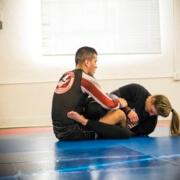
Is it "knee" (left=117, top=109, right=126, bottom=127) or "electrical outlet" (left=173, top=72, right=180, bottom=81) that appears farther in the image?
"electrical outlet" (left=173, top=72, right=180, bottom=81)

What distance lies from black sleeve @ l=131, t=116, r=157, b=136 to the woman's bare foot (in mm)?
581

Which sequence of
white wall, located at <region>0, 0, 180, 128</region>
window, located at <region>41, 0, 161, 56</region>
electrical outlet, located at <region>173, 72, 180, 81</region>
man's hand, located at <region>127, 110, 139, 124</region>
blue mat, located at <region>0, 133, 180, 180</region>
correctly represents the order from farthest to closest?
electrical outlet, located at <region>173, 72, 180, 81</region> → window, located at <region>41, 0, 161, 56</region> → white wall, located at <region>0, 0, 180, 128</region> → man's hand, located at <region>127, 110, 139, 124</region> → blue mat, located at <region>0, 133, 180, 180</region>

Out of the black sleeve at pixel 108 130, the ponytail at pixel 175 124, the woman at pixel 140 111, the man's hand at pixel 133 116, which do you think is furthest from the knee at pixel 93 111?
the ponytail at pixel 175 124

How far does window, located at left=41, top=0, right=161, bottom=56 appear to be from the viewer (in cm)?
516

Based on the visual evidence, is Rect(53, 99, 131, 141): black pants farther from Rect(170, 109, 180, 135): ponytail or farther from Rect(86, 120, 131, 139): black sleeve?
Rect(170, 109, 180, 135): ponytail

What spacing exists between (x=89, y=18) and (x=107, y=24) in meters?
0.33

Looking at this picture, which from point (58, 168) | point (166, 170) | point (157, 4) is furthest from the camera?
point (157, 4)

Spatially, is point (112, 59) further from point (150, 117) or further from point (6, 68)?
Answer: point (150, 117)

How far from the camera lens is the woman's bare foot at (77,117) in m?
2.61

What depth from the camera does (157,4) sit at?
5406 mm

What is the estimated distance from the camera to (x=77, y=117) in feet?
8.64

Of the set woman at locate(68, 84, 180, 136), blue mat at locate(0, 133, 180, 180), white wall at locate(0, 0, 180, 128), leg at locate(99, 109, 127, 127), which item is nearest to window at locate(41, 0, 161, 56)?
white wall at locate(0, 0, 180, 128)

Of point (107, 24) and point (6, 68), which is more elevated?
point (107, 24)

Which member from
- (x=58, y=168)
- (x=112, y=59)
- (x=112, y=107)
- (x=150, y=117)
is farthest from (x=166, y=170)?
(x=112, y=59)
